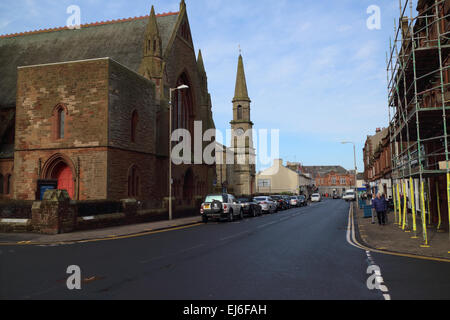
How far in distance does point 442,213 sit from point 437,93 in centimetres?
581

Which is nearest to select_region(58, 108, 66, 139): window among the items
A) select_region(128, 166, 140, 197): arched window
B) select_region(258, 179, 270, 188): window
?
select_region(128, 166, 140, 197): arched window

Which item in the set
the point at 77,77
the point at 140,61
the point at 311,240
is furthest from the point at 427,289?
the point at 140,61

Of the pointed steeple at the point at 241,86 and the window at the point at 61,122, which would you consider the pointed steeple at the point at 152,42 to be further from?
the pointed steeple at the point at 241,86

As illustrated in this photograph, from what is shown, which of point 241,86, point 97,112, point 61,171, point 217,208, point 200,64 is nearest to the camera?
point 97,112

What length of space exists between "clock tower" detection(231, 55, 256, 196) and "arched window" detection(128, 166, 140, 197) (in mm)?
42782

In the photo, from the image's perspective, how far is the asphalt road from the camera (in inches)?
249

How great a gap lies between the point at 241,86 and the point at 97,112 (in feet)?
165

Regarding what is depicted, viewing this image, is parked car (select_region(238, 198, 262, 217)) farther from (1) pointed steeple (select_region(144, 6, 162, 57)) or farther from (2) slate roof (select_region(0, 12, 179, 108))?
(2) slate roof (select_region(0, 12, 179, 108))

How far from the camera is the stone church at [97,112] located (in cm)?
2317

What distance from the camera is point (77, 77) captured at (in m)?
23.6

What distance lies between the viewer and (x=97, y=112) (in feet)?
75.7

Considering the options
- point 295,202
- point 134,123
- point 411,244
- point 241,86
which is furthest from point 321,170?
point 411,244

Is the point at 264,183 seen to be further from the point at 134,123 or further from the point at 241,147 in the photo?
the point at 134,123

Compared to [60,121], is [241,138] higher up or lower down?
higher up
